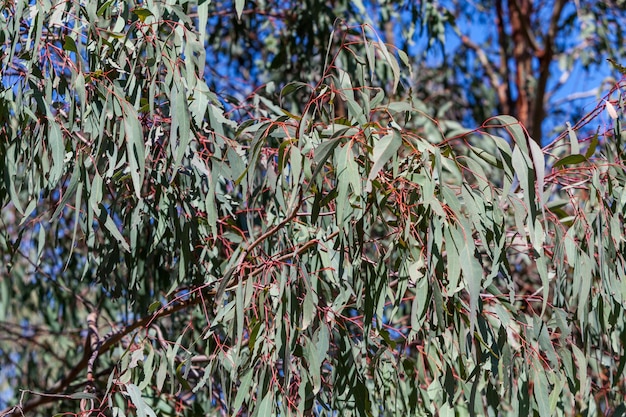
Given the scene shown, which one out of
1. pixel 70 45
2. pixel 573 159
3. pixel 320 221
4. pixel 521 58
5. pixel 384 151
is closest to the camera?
pixel 384 151

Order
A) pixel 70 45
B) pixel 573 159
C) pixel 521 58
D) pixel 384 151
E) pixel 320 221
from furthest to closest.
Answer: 1. pixel 521 58
2. pixel 320 221
3. pixel 70 45
4. pixel 573 159
5. pixel 384 151

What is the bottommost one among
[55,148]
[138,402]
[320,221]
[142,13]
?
[138,402]

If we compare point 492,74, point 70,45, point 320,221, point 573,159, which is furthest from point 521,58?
point 70,45

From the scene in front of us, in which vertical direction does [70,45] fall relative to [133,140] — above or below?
above

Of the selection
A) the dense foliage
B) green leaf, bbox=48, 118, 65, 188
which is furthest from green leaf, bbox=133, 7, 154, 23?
green leaf, bbox=48, 118, 65, 188

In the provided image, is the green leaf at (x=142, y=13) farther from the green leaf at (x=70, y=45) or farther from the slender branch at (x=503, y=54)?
the slender branch at (x=503, y=54)

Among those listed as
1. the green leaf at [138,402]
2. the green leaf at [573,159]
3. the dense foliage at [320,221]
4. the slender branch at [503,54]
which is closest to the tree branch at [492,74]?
the slender branch at [503,54]

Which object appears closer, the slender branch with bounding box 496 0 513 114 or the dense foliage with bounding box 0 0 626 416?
the dense foliage with bounding box 0 0 626 416

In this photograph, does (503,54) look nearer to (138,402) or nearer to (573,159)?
(573,159)

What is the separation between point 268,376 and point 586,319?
2.07 feet

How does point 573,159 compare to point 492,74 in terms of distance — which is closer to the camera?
point 573,159

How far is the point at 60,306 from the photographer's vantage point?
3.65 metres

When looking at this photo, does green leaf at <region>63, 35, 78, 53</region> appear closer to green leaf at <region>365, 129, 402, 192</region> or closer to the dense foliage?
the dense foliage

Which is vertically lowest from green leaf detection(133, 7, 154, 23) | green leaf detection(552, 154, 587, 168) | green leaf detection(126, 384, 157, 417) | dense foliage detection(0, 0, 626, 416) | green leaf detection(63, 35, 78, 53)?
green leaf detection(126, 384, 157, 417)
